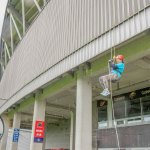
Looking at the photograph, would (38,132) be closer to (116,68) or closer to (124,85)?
(124,85)

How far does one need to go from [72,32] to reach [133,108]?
16.9 ft

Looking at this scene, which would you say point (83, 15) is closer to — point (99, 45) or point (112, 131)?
point (99, 45)

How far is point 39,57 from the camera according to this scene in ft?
43.0

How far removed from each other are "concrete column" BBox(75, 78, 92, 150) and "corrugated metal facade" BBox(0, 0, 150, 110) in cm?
94

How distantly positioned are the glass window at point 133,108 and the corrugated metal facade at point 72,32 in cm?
438

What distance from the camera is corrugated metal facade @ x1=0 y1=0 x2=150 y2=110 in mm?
6996

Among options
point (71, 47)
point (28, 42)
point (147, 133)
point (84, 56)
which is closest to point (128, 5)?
point (84, 56)

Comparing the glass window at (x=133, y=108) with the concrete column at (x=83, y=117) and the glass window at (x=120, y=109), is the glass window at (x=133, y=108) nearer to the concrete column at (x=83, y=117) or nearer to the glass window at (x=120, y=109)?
the glass window at (x=120, y=109)

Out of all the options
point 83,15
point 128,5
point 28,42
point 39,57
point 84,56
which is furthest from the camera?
point 28,42

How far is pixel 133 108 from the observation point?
12.4 metres

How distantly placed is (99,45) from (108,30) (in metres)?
0.55

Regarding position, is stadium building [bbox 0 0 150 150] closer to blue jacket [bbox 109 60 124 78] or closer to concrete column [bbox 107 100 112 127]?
concrete column [bbox 107 100 112 127]

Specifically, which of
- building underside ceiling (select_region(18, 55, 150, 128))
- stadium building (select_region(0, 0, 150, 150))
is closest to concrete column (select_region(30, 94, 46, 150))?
stadium building (select_region(0, 0, 150, 150))

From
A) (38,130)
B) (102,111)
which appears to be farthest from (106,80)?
(102,111)
